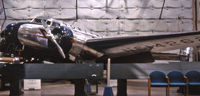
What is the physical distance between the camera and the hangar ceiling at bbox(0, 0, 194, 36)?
38.3ft

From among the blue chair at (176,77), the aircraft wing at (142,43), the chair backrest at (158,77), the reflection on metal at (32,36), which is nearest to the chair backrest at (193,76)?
the blue chair at (176,77)

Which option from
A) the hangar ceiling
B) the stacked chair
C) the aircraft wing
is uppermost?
the hangar ceiling

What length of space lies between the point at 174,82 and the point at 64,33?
3.30 m

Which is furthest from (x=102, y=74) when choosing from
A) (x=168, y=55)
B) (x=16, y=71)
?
(x=168, y=55)

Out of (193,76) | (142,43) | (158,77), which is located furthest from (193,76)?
(142,43)

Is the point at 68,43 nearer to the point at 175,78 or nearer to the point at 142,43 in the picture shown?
the point at 142,43

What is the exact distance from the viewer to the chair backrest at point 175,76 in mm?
5598

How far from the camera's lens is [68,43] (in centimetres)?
671

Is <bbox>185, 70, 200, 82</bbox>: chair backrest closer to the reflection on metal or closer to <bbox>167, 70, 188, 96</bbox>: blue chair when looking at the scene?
<bbox>167, 70, 188, 96</bbox>: blue chair

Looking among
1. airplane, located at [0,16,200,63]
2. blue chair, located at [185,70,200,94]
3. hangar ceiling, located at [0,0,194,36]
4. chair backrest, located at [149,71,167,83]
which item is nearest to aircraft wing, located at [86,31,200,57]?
airplane, located at [0,16,200,63]

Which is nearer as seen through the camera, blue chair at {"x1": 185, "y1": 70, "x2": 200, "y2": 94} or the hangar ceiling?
blue chair at {"x1": 185, "y1": 70, "x2": 200, "y2": 94}

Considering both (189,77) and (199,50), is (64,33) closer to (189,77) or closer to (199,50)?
(189,77)

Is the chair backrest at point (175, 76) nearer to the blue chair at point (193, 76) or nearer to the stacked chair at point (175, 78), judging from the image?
the stacked chair at point (175, 78)

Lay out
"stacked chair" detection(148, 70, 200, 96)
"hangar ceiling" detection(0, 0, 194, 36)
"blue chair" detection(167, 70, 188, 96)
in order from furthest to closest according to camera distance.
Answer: "hangar ceiling" detection(0, 0, 194, 36), "blue chair" detection(167, 70, 188, 96), "stacked chair" detection(148, 70, 200, 96)
